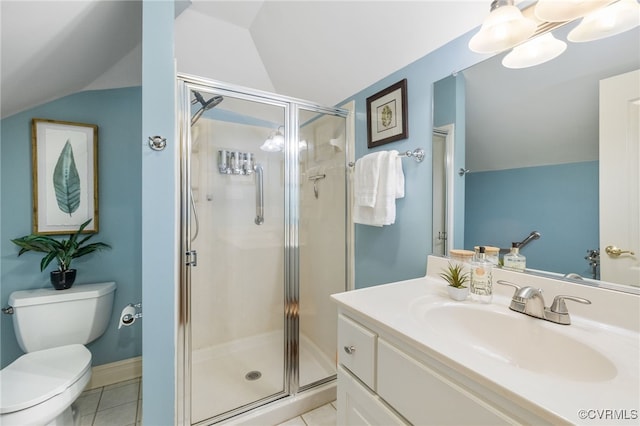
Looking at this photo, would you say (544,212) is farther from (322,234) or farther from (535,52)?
(322,234)

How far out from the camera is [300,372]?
175 centimetres

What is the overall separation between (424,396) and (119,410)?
6.13 feet

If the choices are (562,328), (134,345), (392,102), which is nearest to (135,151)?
(134,345)

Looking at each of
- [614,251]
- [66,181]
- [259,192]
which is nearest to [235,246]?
[259,192]

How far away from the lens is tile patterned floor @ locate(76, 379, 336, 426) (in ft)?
4.83

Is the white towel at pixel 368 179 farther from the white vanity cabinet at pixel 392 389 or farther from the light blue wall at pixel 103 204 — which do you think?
the light blue wall at pixel 103 204

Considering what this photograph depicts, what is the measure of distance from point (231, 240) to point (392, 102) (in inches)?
57.1

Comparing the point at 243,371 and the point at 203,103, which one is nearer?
the point at 203,103

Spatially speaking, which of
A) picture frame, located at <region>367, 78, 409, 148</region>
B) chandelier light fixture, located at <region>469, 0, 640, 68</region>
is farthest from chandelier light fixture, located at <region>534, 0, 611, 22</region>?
picture frame, located at <region>367, 78, 409, 148</region>

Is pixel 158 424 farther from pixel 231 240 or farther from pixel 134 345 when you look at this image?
pixel 231 240

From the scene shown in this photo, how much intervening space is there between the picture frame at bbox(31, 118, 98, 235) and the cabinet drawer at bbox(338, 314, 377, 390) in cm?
178

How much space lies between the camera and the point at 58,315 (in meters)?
1.47

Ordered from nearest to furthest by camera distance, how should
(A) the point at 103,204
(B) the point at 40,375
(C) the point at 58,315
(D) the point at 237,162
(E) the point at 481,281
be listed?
(E) the point at 481,281 < (B) the point at 40,375 < (C) the point at 58,315 < (A) the point at 103,204 < (D) the point at 237,162

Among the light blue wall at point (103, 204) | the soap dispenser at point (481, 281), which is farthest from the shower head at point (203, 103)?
the soap dispenser at point (481, 281)
